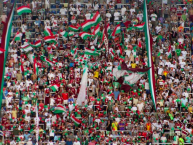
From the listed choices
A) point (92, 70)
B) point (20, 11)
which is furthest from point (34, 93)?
point (20, 11)

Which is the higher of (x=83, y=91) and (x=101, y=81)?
(x=101, y=81)

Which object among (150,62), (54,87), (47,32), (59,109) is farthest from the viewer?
(47,32)

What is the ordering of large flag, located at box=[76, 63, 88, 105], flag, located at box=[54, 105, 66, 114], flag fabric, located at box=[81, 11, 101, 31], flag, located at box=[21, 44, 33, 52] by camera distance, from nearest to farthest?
flag, located at box=[54, 105, 66, 114], large flag, located at box=[76, 63, 88, 105], flag, located at box=[21, 44, 33, 52], flag fabric, located at box=[81, 11, 101, 31]

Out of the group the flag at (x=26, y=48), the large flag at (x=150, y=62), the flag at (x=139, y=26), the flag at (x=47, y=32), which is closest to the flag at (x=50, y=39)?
the flag at (x=47, y=32)

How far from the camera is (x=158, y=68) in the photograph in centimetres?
5134

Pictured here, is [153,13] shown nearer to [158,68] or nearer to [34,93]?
[158,68]

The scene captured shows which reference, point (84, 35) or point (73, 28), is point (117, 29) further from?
point (73, 28)

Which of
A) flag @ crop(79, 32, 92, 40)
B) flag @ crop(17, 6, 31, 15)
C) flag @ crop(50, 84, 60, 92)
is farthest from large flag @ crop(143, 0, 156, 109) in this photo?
flag @ crop(17, 6, 31, 15)

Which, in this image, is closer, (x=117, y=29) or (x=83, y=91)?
(x=83, y=91)

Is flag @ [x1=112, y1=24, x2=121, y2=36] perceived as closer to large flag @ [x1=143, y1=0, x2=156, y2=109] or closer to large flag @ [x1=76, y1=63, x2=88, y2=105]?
large flag @ [x1=143, y1=0, x2=156, y2=109]

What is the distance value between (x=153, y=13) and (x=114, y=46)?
4.65m

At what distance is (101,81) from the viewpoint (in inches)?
1960

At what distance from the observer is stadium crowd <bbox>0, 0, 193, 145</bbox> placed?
46.7 meters

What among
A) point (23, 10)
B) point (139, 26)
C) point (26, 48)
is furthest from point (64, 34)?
point (139, 26)
